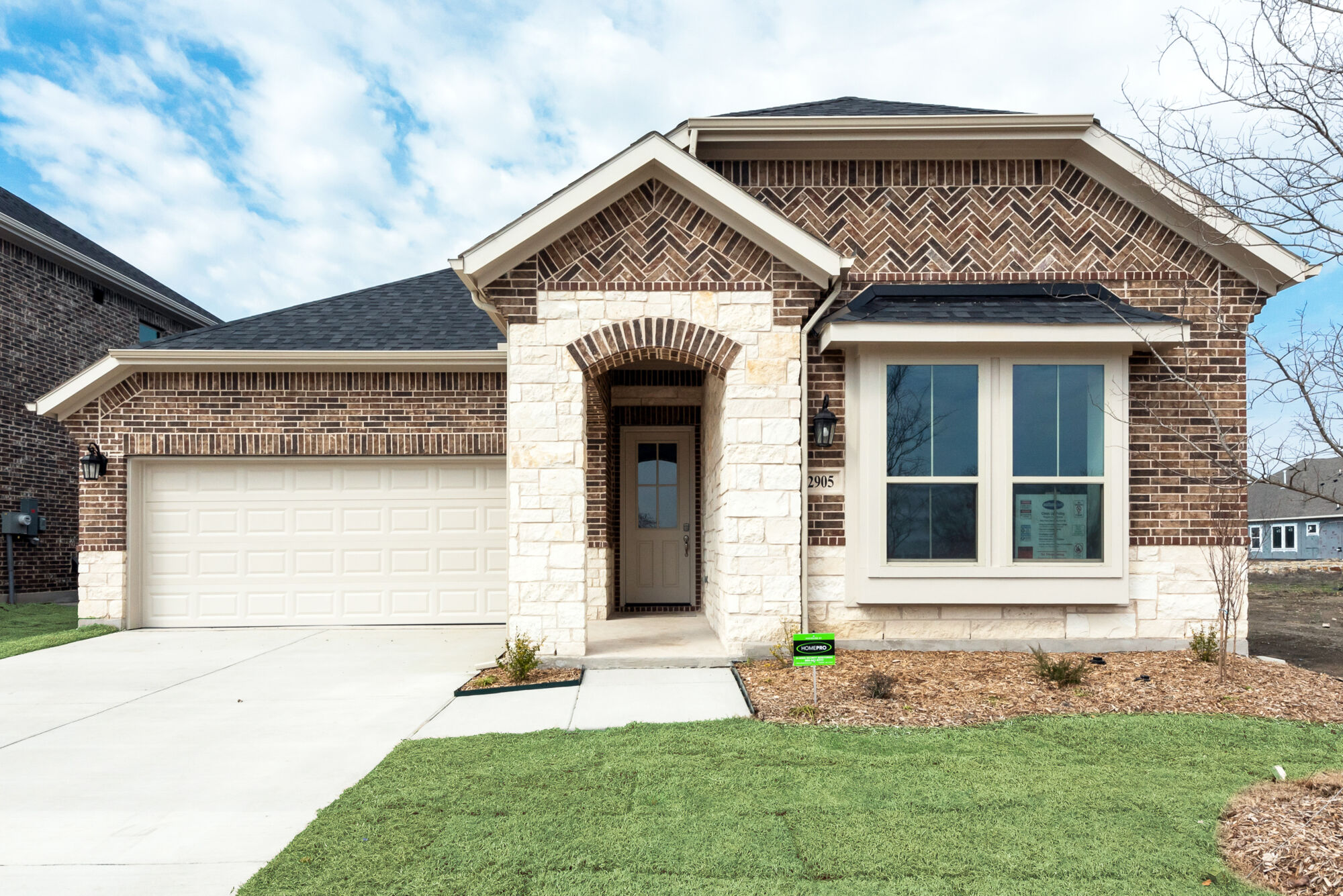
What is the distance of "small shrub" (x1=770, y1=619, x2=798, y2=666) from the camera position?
7.11 meters

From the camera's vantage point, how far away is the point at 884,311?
24.5 ft

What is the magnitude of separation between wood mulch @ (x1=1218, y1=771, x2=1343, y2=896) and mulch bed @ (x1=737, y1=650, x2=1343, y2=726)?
1.69 meters

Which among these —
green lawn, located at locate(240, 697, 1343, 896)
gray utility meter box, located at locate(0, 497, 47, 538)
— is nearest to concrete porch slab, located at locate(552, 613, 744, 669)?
green lawn, located at locate(240, 697, 1343, 896)

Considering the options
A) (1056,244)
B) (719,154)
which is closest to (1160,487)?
(1056,244)

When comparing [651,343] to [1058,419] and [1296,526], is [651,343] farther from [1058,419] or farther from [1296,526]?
[1296,526]

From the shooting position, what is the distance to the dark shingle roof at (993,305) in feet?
23.7

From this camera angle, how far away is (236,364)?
32.2 ft

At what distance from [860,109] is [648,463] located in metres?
5.18

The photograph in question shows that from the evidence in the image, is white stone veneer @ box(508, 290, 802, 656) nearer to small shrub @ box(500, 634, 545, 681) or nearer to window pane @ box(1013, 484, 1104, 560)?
small shrub @ box(500, 634, 545, 681)

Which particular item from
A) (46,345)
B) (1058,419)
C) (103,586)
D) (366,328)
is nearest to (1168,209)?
(1058,419)

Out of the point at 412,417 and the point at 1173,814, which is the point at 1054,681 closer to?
the point at 1173,814

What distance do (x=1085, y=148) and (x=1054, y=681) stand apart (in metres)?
5.24

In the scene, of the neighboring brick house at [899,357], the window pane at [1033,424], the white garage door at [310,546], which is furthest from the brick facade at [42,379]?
the window pane at [1033,424]

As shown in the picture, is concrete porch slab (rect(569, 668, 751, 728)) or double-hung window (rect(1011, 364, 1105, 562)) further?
double-hung window (rect(1011, 364, 1105, 562))
